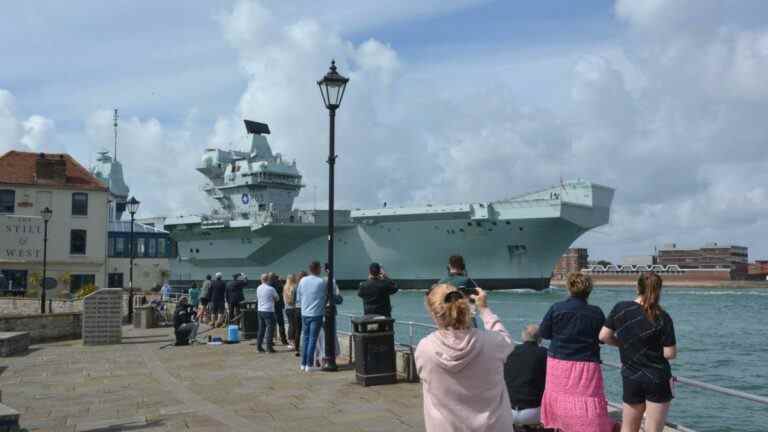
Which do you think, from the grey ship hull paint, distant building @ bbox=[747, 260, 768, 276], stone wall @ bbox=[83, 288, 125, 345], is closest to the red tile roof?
the grey ship hull paint

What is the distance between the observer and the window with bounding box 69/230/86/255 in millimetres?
34188

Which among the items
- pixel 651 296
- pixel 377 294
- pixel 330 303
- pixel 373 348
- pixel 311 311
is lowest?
pixel 373 348

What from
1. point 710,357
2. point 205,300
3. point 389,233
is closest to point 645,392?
point 205,300

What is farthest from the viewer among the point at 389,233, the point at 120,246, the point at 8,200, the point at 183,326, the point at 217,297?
the point at 120,246

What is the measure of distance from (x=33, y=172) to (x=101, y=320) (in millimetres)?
22289

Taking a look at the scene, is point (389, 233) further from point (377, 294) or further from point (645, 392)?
point (645, 392)

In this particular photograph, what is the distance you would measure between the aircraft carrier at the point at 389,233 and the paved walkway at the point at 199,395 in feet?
121

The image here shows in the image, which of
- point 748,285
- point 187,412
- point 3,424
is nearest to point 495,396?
point 3,424

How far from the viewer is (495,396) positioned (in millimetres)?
3168

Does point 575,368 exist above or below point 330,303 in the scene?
below

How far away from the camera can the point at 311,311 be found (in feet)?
33.2

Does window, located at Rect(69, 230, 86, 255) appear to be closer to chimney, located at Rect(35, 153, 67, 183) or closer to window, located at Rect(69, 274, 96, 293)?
window, located at Rect(69, 274, 96, 293)

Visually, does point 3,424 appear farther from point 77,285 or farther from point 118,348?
point 77,285

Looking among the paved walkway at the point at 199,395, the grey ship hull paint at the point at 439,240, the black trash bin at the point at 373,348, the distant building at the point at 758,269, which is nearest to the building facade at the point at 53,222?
the grey ship hull paint at the point at 439,240
